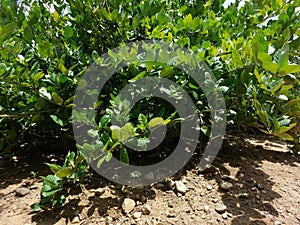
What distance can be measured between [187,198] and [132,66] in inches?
22.4

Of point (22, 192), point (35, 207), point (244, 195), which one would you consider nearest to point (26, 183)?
point (22, 192)

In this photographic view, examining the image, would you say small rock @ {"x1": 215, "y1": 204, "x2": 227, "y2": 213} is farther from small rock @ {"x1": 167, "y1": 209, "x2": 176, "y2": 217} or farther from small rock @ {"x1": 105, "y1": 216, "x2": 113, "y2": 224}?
small rock @ {"x1": 105, "y1": 216, "x2": 113, "y2": 224}

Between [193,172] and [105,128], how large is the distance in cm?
48

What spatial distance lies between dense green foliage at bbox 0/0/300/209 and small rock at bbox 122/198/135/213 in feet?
0.56

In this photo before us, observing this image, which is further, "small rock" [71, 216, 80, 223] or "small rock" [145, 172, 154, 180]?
"small rock" [145, 172, 154, 180]

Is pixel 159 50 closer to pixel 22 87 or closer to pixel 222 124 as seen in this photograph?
pixel 222 124

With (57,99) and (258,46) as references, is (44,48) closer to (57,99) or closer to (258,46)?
(57,99)

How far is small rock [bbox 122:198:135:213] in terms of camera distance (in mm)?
1053

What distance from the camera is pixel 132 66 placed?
1.17 metres

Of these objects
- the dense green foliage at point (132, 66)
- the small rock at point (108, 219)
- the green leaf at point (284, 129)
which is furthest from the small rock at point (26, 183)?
the green leaf at point (284, 129)

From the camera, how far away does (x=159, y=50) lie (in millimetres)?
1119

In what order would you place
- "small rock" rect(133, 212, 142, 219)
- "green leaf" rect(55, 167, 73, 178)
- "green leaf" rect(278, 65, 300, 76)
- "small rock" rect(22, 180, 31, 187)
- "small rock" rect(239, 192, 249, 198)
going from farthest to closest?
1. "small rock" rect(22, 180, 31, 187)
2. "small rock" rect(239, 192, 249, 198)
3. "small rock" rect(133, 212, 142, 219)
4. "green leaf" rect(55, 167, 73, 178)
5. "green leaf" rect(278, 65, 300, 76)

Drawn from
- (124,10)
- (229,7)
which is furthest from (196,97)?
(229,7)

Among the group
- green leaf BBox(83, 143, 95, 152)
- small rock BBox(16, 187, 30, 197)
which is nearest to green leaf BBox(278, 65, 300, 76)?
green leaf BBox(83, 143, 95, 152)
